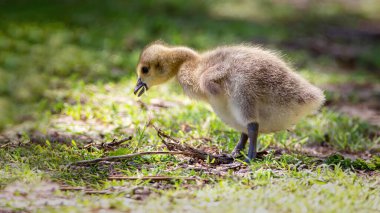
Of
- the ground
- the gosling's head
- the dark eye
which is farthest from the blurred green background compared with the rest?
the dark eye

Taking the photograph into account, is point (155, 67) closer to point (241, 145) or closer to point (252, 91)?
point (241, 145)

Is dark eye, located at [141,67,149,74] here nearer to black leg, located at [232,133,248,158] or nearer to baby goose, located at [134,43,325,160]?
baby goose, located at [134,43,325,160]

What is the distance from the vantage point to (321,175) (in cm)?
439

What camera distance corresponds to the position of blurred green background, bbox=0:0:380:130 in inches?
322

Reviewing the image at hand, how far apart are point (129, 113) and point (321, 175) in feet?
8.45

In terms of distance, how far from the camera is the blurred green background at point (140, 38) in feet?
26.8

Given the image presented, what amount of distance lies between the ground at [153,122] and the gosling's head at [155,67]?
42 centimetres

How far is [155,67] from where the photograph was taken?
554 centimetres

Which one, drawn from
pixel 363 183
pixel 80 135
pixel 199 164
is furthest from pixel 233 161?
pixel 80 135

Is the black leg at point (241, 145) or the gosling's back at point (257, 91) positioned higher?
the gosling's back at point (257, 91)

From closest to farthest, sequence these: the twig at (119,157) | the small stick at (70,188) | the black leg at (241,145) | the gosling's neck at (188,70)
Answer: the small stick at (70,188), the twig at (119,157), the black leg at (241,145), the gosling's neck at (188,70)

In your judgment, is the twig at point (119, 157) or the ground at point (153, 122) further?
the twig at point (119, 157)

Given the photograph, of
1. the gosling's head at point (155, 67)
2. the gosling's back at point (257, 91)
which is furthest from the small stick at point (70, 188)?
the gosling's head at point (155, 67)

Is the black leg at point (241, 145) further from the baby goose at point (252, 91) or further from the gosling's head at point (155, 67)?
the gosling's head at point (155, 67)
